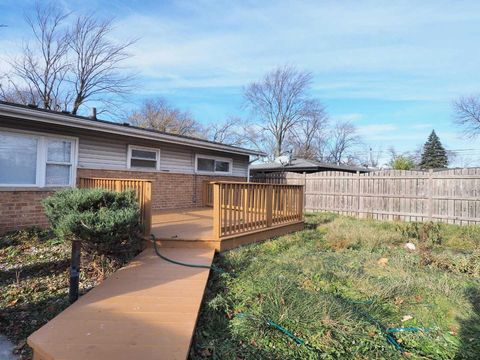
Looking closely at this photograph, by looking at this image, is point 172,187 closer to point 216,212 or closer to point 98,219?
point 216,212

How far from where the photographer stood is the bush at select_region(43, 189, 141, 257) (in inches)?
172

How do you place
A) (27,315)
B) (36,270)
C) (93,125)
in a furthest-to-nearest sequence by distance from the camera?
(93,125) < (36,270) < (27,315)

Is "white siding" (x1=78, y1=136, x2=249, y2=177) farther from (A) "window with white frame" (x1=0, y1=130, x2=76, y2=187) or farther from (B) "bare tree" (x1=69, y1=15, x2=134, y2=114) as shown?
(B) "bare tree" (x1=69, y1=15, x2=134, y2=114)

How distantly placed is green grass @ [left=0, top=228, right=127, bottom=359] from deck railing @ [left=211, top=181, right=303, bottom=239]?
1.90 m

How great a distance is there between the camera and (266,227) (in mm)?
7074

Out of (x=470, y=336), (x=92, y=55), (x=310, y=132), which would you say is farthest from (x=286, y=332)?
(x=310, y=132)

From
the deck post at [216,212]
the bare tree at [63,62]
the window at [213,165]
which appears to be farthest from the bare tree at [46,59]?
the deck post at [216,212]

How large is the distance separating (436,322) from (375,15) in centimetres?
827

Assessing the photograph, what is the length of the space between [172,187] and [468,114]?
31973mm

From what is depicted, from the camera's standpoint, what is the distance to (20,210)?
689 centimetres

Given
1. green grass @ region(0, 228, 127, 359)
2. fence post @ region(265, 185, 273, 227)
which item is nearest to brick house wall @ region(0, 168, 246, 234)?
green grass @ region(0, 228, 127, 359)

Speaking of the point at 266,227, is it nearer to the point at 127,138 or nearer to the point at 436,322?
the point at 436,322

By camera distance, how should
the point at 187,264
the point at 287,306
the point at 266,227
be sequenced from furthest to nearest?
1. the point at 266,227
2. the point at 187,264
3. the point at 287,306

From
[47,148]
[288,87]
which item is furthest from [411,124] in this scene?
[47,148]
